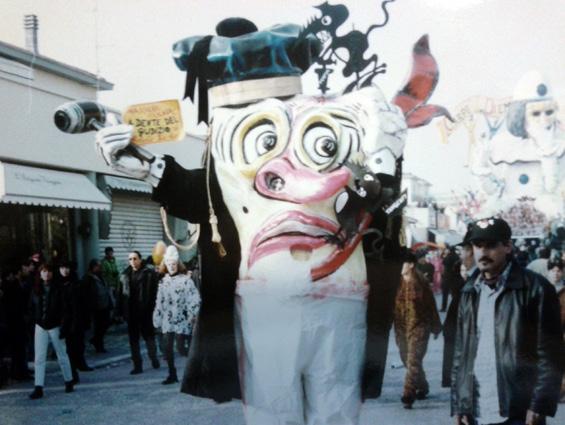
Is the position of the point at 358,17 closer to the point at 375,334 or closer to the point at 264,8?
the point at 264,8

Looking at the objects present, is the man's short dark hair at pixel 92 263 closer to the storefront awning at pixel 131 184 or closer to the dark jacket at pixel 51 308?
the dark jacket at pixel 51 308

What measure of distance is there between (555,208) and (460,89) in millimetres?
586

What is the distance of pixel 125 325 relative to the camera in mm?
3432

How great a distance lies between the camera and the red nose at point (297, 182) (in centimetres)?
313

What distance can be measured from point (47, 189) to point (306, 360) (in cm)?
122

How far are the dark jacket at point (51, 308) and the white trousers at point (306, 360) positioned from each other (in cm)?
91

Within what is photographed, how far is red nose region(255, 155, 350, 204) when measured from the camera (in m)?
3.13

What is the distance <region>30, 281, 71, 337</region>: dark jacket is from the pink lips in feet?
3.32

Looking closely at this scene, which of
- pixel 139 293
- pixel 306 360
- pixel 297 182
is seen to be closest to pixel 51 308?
pixel 139 293

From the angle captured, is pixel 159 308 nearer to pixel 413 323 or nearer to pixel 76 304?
pixel 76 304

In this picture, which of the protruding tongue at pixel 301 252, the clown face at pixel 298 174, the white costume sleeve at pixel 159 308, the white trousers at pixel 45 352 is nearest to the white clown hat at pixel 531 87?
the clown face at pixel 298 174

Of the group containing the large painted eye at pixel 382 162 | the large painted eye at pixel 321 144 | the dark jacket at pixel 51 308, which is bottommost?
the dark jacket at pixel 51 308

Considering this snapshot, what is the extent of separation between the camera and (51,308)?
3.98 meters

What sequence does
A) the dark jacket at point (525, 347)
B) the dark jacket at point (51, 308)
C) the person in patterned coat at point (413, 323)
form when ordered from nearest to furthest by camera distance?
the dark jacket at point (525, 347), the person in patterned coat at point (413, 323), the dark jacket at point (51, 308)
